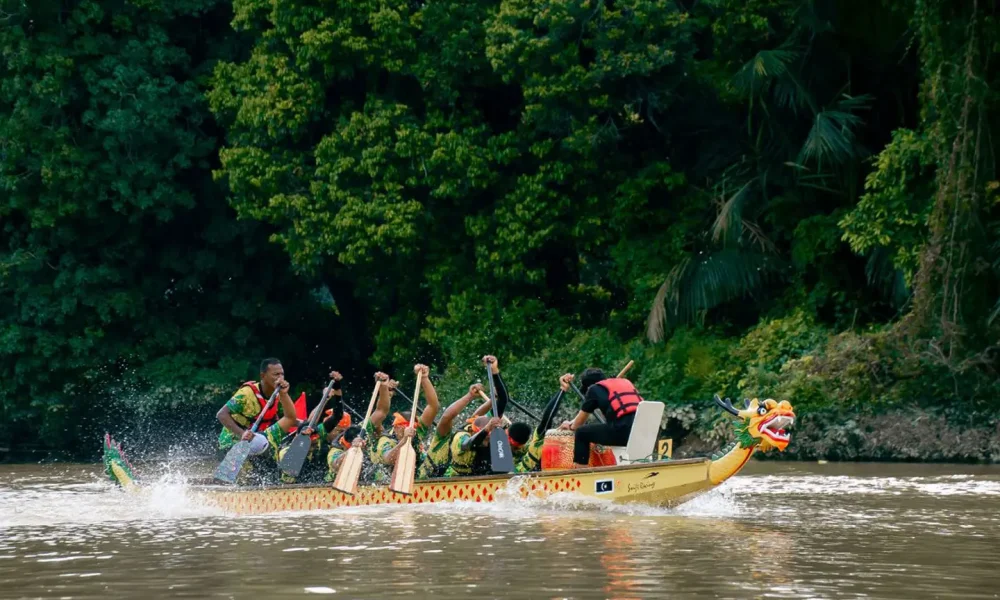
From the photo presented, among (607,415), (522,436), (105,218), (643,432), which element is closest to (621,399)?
(607,415)

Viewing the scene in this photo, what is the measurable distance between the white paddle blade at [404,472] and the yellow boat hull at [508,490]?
0.52 feet

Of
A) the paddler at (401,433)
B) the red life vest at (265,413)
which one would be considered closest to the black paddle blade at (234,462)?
the red life vest at (265,413)

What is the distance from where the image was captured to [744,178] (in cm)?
2964

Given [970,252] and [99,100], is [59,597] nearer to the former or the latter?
[970,252]

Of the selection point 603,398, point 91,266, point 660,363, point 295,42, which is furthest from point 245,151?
point 603,398

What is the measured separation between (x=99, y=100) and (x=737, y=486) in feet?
55.3

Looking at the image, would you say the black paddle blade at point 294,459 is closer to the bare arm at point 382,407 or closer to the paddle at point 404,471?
the bare arm at point 382,407

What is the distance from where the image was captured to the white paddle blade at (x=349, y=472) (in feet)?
57.4

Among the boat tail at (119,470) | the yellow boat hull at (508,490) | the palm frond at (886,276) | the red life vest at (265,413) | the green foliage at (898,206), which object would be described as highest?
the green foliage at (898,206)

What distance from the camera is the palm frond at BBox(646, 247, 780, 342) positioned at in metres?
28.0

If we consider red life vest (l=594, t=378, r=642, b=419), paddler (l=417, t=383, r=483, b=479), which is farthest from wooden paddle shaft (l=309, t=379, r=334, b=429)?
red life vest (l=594, t=378, r=642, b=419)

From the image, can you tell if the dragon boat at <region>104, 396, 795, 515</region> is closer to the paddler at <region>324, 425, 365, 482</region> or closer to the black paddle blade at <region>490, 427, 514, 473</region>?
the black paddle blade at <region>490, 427, 514, 473</region>

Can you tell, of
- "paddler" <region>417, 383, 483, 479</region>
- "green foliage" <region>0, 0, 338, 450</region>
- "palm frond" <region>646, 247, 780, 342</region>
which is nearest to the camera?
"paddler" <region>417, 383, 483, 479</region>

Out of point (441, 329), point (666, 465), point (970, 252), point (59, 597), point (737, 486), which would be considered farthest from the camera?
point (441, 329)
